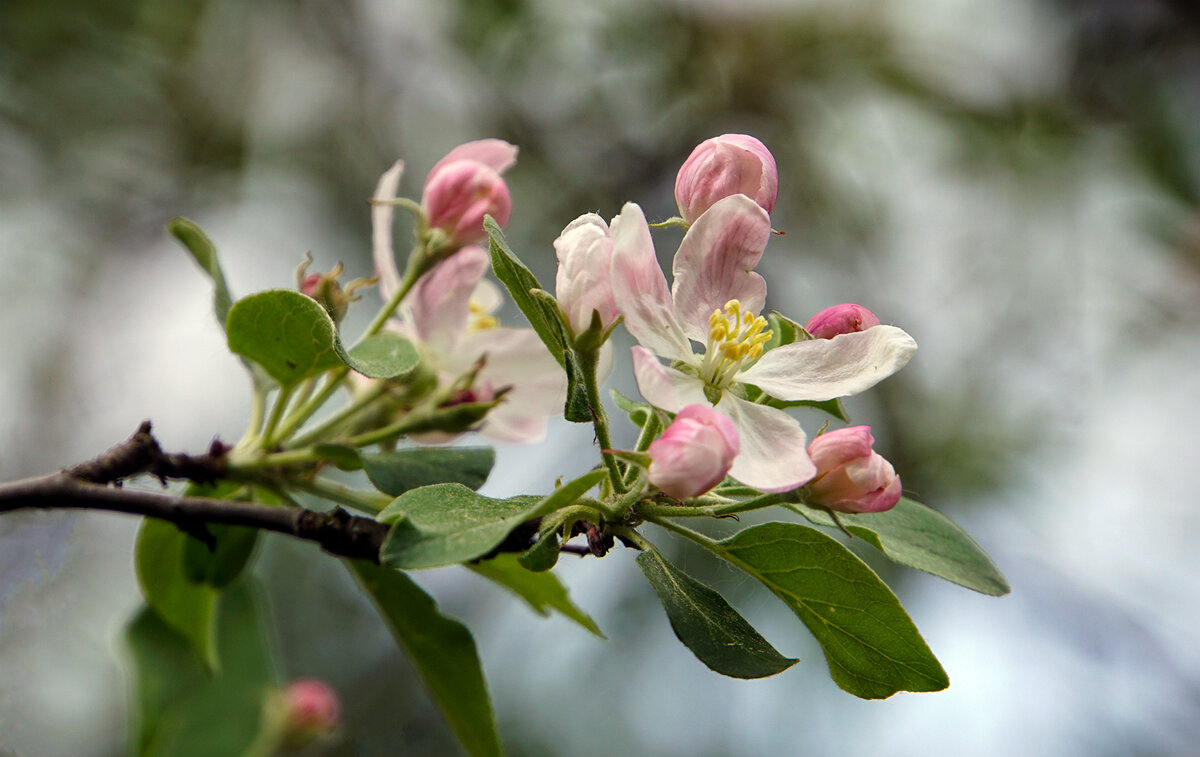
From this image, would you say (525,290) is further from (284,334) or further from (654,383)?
(284,334)

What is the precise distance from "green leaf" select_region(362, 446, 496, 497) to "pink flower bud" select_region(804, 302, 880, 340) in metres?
0.32

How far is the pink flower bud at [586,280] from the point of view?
62 cm

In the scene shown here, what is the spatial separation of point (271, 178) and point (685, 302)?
2394 mm

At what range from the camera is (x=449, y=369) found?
0.94 metres

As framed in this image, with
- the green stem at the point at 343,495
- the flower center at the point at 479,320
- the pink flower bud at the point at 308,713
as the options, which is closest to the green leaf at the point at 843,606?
the green stem at the point at 343,495

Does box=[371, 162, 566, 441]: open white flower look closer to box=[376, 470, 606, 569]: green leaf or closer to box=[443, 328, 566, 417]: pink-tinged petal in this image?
box=[443, 328, 566, 417]: pink-tinged petal

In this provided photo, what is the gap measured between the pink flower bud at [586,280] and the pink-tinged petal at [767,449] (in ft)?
0.42

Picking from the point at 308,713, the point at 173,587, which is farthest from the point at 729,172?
the point at 308,713

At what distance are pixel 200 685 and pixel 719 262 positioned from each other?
983 millimetres

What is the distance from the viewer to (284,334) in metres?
0.75

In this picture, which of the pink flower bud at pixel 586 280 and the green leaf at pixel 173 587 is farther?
the green leaf at pixel 173 587

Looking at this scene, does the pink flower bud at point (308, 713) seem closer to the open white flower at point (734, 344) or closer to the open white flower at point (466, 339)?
the open white flower at point (466, 339)

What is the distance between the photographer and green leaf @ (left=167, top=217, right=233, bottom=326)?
2.89ft

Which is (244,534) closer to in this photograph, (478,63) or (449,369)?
(449,369)
